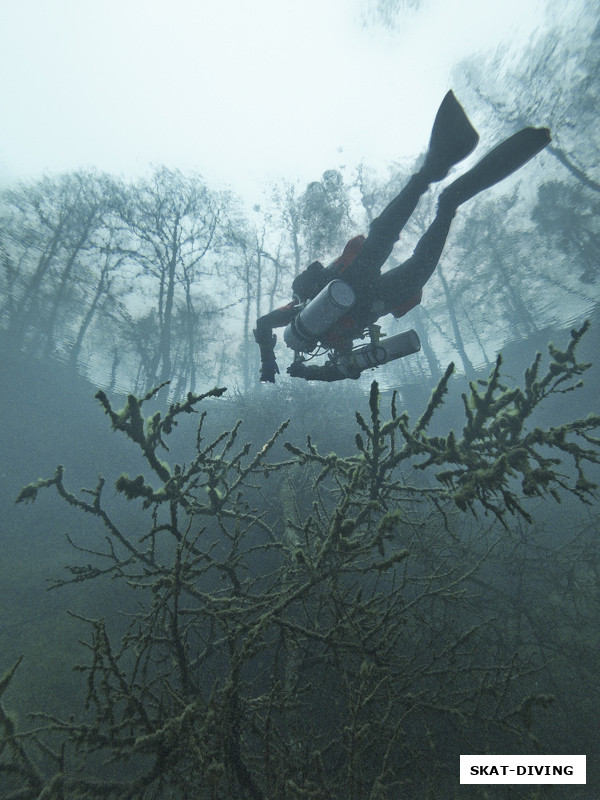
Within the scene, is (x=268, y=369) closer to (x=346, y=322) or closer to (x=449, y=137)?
(x=346, y=322)

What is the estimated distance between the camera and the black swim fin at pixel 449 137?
136 inches

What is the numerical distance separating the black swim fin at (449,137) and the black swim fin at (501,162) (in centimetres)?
21

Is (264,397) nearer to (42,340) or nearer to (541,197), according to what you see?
(42,340)

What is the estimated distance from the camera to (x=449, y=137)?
11.6 ft

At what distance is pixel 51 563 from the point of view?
11.2m

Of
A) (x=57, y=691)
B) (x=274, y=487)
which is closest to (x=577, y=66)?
(x=274, y=487)

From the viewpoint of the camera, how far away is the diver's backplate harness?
149 inches

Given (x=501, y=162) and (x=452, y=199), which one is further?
(x=452, y=199)

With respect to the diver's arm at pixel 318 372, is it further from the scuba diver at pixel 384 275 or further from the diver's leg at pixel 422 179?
the diver's leg at pixel 422 179

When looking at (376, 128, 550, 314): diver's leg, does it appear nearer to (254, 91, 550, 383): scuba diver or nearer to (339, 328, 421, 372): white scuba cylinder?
(254, 91, 550, 383): scuba diver

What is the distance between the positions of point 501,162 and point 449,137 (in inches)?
22.8

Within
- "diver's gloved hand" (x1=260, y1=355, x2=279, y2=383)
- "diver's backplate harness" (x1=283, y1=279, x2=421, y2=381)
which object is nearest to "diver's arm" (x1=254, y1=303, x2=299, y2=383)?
"diver's gloved hand" (x1=260, y1=355, x2=279, y2=383)

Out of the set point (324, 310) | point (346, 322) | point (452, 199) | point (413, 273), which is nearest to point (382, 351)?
point (346, 322)

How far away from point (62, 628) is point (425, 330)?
24318 mm
